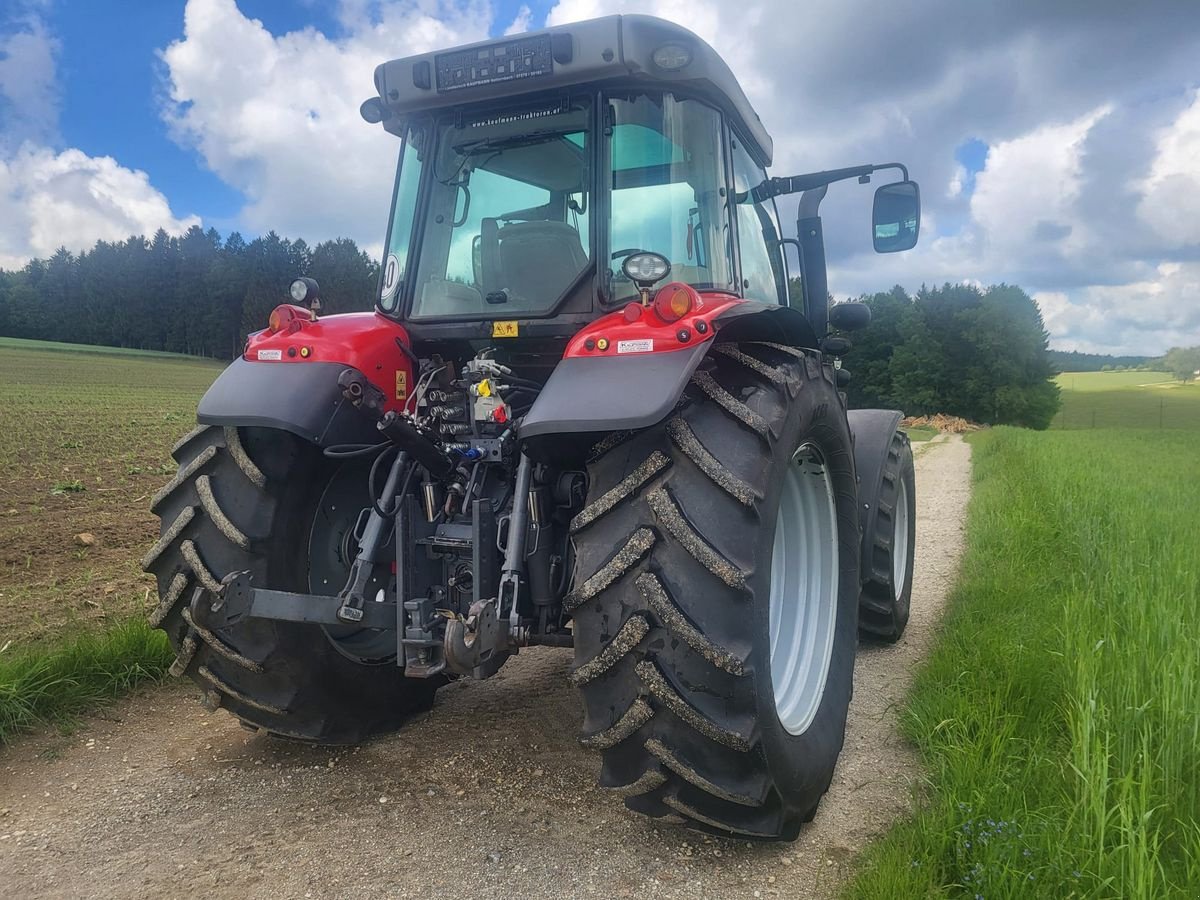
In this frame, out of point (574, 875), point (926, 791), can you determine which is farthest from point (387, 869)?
point (926, 791)

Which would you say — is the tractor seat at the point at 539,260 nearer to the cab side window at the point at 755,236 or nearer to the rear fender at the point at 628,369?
the rear fender at the point at 628,369

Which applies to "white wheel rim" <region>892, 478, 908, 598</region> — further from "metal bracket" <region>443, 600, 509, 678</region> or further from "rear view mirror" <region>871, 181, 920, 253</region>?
"metal bracket" <region>443, 600, 509, 678</region>

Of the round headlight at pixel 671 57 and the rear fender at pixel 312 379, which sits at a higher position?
the round headlight at pixel 671 57

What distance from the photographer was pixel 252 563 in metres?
2.70

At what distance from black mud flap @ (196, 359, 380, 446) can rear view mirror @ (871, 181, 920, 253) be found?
97.7 inches

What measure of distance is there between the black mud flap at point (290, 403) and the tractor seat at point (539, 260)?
66cm

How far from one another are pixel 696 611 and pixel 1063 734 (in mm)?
A: 1723

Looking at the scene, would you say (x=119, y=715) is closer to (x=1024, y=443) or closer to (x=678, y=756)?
(x=678, y=756)

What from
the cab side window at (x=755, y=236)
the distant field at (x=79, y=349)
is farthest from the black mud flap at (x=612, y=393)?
the distant field at (x=79, y=349)

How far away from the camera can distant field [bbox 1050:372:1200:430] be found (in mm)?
23750

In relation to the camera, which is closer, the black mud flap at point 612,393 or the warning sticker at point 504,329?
the black mud flap at point 612,393

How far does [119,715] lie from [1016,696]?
3.57 meters

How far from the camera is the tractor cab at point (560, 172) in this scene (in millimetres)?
2650

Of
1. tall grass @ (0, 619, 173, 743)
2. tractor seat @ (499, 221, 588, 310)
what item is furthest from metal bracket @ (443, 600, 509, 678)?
tall grass @ (0, 619, 173, 743)
